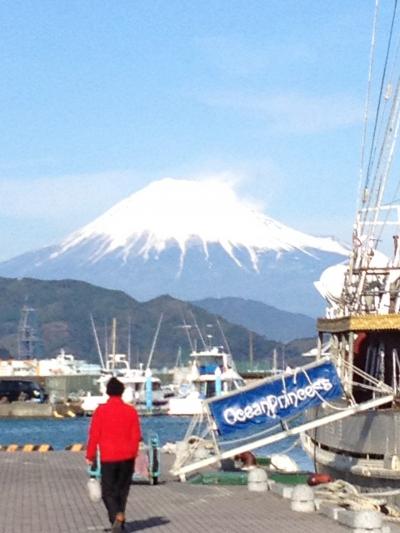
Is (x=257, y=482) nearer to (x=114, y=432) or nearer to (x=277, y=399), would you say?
(x=277, y=399)

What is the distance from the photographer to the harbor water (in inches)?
2837

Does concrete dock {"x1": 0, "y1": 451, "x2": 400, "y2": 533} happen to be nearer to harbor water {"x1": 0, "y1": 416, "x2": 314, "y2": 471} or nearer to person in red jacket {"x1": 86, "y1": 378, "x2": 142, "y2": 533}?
person in red jacket {"x1": 86, "y1": 378, "x2": 142, "y2": 533}

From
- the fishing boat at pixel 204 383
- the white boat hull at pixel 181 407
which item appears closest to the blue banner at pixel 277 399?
the fishing boat at pixel 204 383

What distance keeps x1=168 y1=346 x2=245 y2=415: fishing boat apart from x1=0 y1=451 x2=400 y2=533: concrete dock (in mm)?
79759

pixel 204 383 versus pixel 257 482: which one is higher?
pixel 204 383

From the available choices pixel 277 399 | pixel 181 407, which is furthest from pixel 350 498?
pixel 181 407

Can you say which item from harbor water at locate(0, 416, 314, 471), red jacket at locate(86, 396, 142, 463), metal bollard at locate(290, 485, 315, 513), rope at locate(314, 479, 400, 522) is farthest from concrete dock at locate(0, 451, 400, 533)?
harbor water at locate(0, 416, 314, 471)

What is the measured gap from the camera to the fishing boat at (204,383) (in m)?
119

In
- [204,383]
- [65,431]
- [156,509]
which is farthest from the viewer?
[204,383]

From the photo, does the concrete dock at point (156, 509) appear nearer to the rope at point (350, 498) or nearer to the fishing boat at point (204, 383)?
the rope at point (350, 498)

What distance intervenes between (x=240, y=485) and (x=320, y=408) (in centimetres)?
493

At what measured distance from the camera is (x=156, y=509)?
2212cm

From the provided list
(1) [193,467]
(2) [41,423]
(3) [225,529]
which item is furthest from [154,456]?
(2) [41,423]

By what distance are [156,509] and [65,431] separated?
7151 cm
